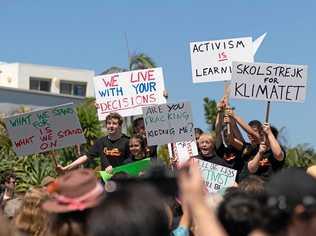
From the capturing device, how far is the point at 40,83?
58.2m

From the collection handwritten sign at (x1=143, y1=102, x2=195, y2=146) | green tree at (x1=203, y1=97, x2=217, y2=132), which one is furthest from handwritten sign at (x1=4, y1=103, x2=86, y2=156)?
green tree at (x1=203, y1=97, x2=217, y2=132)

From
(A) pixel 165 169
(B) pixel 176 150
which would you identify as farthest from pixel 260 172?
(A) pixel 165 169

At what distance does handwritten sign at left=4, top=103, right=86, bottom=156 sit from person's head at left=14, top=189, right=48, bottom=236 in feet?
14.9

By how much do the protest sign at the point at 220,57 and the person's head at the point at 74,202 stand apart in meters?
6.96

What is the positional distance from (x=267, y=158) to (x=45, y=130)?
9.04 feet

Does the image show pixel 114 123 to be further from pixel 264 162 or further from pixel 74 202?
pixel 74 202

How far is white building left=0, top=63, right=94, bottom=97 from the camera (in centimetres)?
5666

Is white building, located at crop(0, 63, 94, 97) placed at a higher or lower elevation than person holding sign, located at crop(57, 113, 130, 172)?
lower

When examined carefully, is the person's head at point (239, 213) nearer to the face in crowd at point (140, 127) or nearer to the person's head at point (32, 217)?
the person's head at point (32, 217)

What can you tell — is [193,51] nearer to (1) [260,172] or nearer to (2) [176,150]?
(2) [176,150]

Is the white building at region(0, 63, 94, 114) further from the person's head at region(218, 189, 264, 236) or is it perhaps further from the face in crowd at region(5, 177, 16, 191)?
the person's head at region(218, 189, 264, 236)

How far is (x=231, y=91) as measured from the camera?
911 cm

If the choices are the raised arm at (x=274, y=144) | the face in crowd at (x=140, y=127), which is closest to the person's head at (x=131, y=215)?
the raised arm at (x=274, y=144)

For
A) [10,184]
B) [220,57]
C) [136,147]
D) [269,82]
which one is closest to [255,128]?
[269,82]
